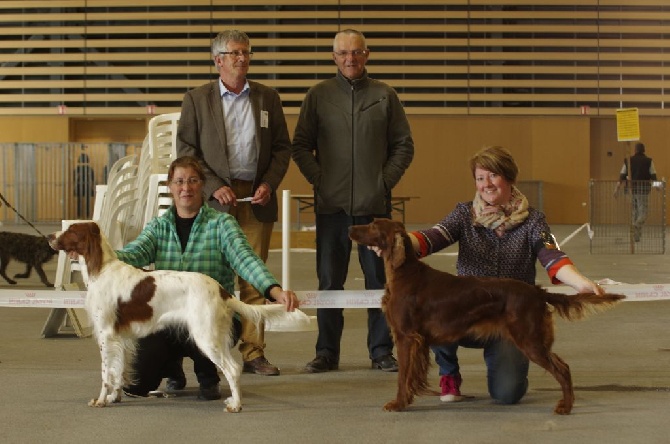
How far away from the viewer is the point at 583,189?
1895 centimetres

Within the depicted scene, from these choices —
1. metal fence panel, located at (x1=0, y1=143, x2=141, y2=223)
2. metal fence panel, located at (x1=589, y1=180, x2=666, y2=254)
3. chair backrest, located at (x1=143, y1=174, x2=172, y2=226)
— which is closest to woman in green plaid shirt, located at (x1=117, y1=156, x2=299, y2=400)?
chair backrest, located at (x1=143, y1=174, x2=172, y2=226)

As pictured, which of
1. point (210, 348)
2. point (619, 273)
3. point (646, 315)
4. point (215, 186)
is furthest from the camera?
point (619, 273)

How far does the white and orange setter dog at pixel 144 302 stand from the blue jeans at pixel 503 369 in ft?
2.70

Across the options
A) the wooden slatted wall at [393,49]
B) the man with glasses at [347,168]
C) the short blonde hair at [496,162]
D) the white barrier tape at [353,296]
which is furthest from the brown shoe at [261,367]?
the wooden slatted wall at [393,49]

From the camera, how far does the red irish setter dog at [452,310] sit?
3684 mm

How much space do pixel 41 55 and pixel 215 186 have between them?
1566 cm

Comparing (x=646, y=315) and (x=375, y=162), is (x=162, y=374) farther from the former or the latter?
(x=646, y=315)

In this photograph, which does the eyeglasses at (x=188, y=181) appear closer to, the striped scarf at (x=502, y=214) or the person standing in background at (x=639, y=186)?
the striped scarf at (x=502, y=214)

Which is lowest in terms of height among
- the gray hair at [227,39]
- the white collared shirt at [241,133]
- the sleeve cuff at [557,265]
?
the sleeve cuff at [557,265]

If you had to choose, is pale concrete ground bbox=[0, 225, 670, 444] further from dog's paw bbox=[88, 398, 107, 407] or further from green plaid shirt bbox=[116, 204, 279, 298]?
green plaid shirt bbox=[116, 204, 279, 298]

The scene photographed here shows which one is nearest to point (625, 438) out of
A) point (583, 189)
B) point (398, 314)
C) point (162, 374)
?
point (398, 314)

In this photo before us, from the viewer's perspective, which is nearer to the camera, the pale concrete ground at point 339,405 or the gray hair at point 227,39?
the pale concrete ground at point 339,405

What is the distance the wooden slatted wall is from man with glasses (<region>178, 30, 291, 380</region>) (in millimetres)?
14146

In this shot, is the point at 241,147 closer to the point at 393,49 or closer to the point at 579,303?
the point at 579,303
